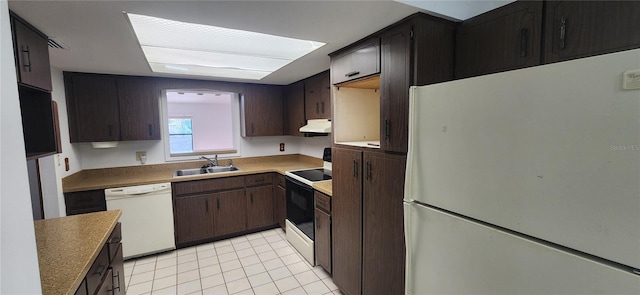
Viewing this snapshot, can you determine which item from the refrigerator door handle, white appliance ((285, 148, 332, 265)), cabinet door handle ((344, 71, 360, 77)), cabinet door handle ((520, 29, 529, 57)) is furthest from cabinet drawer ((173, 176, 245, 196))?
cabinet door handle ((520, 29, 529, 57))

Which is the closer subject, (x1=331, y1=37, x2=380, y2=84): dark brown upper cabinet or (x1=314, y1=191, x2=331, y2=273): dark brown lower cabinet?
(x1=331, y1=37, x2=380, y2=84): dark brown upper cabinet

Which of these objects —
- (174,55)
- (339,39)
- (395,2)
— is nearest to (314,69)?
(339,39)

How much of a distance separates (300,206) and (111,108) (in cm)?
233

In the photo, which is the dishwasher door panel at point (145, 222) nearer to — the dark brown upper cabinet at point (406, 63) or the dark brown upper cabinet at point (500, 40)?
the dark brown upper cabinet at point (406, 63)

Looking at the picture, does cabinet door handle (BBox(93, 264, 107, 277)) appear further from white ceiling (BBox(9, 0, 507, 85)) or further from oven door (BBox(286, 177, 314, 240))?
oven door (BBox(286, 177, 314, 240))

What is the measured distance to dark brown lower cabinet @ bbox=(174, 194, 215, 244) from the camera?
2943 mm

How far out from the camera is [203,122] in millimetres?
7992

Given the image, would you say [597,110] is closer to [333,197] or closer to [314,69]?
[333,197]

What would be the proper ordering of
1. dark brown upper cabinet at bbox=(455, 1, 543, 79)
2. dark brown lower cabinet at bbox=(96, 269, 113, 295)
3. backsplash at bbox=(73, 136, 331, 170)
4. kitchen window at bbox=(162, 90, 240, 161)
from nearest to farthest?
dark brown upper cabinet at bbox=(455, 1, 543, 79) → dark brown lower cabinet at bbox=(96, 269, 113, 295) → backsplash at bbox=(73, 136, 331, 170) → kitchen window at bbox=(162, 90, 240, 161)

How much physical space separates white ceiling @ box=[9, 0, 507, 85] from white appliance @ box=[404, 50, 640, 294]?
600mm

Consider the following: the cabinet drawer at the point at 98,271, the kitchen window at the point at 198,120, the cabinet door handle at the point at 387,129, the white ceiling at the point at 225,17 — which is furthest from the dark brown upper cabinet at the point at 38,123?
the kitchen window at the point at 198,120

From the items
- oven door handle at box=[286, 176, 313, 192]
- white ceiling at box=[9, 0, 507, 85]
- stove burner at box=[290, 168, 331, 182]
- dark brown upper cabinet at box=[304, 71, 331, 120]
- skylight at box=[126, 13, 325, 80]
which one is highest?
skylight at box=[126, 13, 325, 80]

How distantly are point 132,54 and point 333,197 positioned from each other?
6.51 ft

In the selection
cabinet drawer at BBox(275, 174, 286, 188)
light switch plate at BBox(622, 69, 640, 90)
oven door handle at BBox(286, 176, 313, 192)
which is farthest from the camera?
cabinet drawer at BBox(275, 174, 286, 188)
